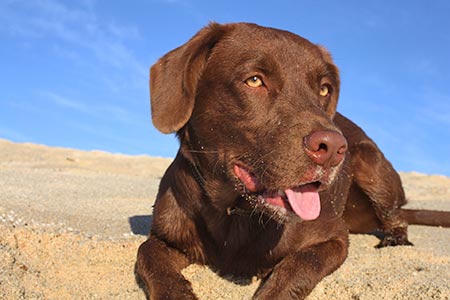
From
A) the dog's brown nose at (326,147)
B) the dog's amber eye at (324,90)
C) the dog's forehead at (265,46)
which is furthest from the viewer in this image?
the dog's amber eye at (324,90)

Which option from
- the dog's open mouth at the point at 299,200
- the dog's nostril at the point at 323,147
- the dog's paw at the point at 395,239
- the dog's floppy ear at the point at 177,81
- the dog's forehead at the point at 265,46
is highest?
the dog's forehead at the point at 265,46

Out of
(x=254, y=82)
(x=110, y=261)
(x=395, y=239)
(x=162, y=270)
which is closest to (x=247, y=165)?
(x=254, y=82)

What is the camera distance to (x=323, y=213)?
4156mm

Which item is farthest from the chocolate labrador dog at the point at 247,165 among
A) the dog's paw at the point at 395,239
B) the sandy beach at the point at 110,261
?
the dog's paw at the point at 395,239

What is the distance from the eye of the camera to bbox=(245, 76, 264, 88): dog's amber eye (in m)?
3.48

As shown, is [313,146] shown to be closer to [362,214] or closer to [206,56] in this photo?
[206,56]

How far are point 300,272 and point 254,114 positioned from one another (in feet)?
3.29

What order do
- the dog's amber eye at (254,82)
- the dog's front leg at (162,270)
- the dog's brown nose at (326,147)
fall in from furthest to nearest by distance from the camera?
the dog's amber eye at (254,82)
the dog's front leg at (162,270)
the dog's brown nose at (326,147)

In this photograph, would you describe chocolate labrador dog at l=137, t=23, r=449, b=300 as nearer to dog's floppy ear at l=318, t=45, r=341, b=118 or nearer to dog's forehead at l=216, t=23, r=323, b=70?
dog's forehead at l=216, t=23, r=323, b=70

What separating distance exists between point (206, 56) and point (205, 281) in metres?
1.47

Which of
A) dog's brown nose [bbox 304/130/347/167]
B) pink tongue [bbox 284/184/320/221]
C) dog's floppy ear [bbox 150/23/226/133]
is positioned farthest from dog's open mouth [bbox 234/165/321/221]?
dog's floppy ear [bbox 150/23/226/133]

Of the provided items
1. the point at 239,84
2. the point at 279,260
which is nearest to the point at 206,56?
the point at 239,84

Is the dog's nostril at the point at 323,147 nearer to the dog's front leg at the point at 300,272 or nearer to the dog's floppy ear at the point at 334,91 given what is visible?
the dog's front leg at the point at 300,272

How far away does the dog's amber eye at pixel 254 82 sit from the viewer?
11.4ft
